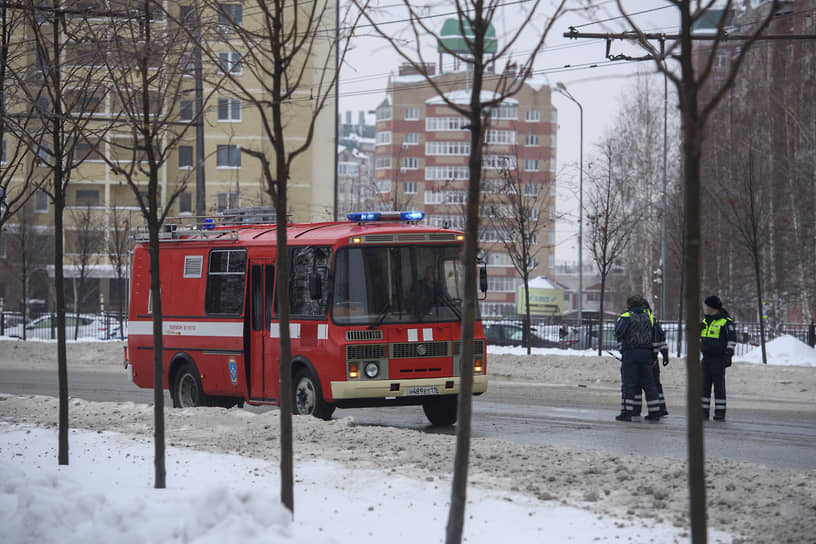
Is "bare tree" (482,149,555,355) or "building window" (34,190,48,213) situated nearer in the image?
"bare tree" (482,149,555,355)

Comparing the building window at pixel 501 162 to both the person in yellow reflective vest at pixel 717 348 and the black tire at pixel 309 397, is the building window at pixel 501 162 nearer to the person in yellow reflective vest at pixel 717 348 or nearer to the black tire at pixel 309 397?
the black tire at pixel 309 397

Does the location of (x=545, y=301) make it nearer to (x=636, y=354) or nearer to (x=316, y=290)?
(x=636, y=354)

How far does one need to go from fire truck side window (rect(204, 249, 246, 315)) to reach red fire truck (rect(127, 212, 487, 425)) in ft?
0.07

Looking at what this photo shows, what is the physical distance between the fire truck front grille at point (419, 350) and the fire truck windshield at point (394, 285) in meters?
0.33

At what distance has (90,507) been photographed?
23.3 ft

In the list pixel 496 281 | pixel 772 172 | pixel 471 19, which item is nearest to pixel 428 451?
pixel 471 19

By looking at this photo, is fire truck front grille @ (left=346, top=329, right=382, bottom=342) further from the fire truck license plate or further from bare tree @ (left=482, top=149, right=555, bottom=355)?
bare tree @ (left=482, top=149, right=555, bottom=355)

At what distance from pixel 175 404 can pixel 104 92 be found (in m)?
7.43

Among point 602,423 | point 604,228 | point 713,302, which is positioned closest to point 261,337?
point 602,423

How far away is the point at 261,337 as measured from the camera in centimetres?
1577

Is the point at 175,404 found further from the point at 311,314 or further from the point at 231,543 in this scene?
the point at 231,543

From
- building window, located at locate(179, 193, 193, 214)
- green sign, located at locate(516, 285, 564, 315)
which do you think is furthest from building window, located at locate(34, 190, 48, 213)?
green sign, located at locate(516, 285, 564, 315)

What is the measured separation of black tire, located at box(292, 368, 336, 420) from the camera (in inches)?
572

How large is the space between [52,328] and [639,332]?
3247cm
